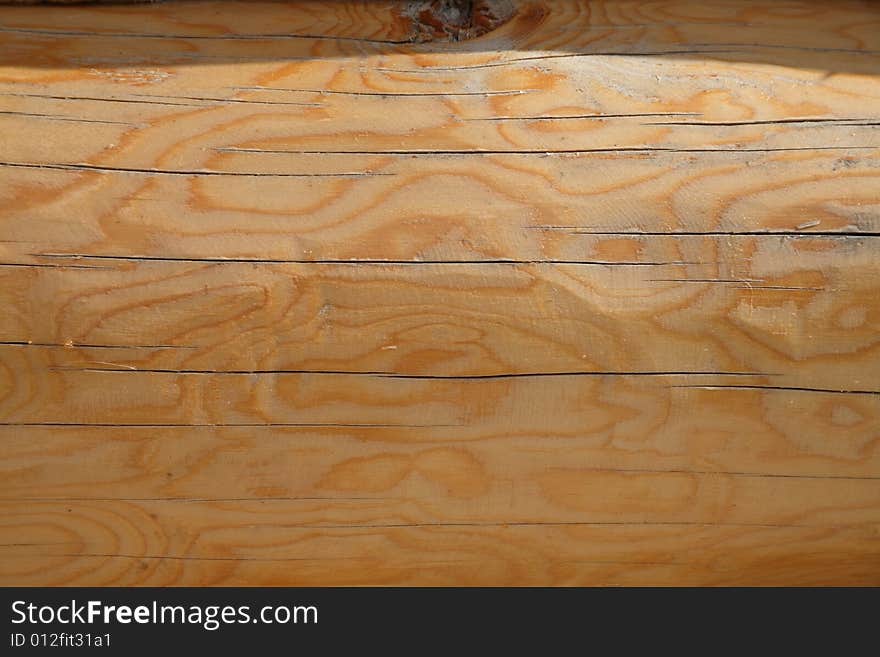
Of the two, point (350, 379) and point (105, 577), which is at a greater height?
point (350, 379)

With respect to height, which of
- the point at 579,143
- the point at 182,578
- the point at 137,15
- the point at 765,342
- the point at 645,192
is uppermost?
the point at 137,15

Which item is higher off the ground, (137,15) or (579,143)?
(137,15)

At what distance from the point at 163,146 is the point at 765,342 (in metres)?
1.05

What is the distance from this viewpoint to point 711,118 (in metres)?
1.45

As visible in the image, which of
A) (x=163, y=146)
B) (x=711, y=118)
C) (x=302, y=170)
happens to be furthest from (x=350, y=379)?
(x=711, y=118)

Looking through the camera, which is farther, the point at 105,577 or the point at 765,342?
the point at 105,577

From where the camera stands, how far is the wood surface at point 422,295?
4.52 ft

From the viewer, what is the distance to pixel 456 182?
55.6 inches

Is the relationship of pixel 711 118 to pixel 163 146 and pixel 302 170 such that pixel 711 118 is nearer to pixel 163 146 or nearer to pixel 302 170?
pixel 302 170

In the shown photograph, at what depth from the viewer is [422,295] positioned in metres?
1.38

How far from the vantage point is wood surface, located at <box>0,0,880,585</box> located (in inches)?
54.3

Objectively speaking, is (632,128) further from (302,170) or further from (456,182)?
(302,170)

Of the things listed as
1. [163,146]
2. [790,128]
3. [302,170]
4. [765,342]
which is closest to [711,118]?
[790,128]

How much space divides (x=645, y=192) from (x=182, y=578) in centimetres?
106
